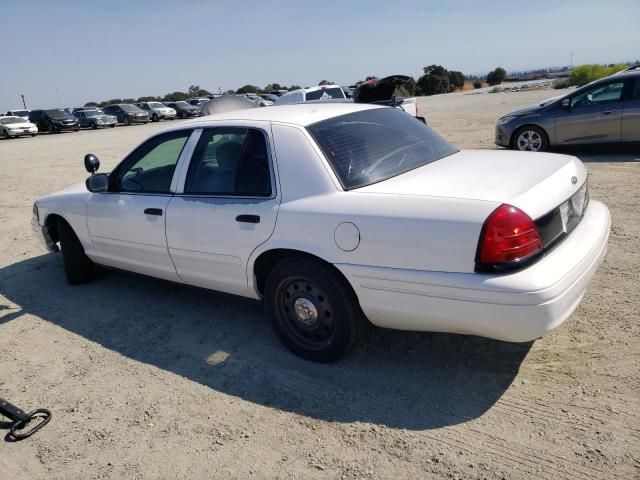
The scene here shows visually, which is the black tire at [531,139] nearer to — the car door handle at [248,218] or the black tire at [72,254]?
the car door handle at [248,218]

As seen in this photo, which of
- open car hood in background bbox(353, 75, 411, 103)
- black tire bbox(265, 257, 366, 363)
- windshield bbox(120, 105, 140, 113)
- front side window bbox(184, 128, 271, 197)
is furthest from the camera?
windshield bbox(120, 105, 140, 113)

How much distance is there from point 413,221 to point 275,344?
5.08 ft

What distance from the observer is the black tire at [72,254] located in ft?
16.9

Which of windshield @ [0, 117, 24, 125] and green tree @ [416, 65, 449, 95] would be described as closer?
windshield @ [0, 117, 24, 125]

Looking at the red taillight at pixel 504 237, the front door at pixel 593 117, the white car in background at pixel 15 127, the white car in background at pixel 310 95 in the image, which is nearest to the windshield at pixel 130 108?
the white car in background at pixel 15 127

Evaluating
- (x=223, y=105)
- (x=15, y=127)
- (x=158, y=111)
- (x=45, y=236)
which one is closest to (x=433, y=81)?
(x=158, y=111)

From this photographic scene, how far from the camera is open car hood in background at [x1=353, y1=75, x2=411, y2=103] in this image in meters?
11.7

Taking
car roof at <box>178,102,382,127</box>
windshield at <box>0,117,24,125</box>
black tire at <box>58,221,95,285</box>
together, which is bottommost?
black tire at <box>58,221,95,285</box>

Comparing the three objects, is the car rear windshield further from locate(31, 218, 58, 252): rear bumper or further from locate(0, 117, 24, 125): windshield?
locate(0, 117, 24, 125): windshield

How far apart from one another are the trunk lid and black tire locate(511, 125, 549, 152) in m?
6.68

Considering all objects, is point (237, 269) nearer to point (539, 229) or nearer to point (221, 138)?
point (221, 138)

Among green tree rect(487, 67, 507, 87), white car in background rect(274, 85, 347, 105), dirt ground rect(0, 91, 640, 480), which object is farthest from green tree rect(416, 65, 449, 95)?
dirt ground rect(0, 91, 640, 480)

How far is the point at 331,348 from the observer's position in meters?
3.40

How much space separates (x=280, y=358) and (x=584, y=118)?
8.18m
